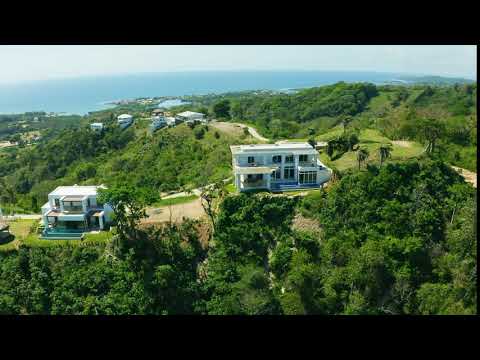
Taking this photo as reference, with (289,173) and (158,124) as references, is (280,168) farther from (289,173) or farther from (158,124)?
(158,124)

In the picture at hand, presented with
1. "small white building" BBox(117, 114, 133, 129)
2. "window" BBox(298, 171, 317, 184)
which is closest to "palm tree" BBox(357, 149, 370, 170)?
"window" BBox(298, 171, 317, 184)

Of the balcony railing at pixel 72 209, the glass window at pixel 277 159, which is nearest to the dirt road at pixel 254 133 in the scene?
the glass window at pixel 277 159

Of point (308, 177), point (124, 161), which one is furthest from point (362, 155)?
point (124, 161)
